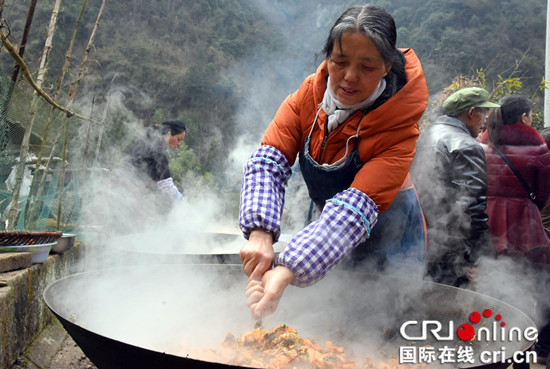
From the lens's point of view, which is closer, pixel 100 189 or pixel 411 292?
pixel 411 292

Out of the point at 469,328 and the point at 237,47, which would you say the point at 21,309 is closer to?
the point at 469,328

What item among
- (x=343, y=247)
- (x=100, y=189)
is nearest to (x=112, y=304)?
(x=343, y=247)

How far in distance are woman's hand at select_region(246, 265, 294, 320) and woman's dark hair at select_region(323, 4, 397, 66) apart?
804 mm

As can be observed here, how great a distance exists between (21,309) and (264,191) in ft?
4.18

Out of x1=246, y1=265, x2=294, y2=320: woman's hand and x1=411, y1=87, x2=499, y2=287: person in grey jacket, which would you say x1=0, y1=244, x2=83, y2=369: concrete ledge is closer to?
x1=246, y1=265, x2=294, y2=320: woman's hand

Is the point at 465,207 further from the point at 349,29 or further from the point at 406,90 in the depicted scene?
the point at 349,29

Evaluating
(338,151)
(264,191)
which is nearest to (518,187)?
(338,151)

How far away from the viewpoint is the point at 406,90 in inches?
60.8

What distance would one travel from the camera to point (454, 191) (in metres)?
2.84

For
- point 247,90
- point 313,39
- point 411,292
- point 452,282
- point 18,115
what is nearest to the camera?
point 411,292

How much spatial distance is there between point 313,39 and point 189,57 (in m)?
9.79

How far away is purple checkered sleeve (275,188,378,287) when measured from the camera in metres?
1.33

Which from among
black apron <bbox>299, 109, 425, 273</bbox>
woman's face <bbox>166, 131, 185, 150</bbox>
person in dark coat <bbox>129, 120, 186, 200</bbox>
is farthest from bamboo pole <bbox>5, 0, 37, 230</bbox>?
woman's face <bbox>166, 131, 185, 150</bbox>

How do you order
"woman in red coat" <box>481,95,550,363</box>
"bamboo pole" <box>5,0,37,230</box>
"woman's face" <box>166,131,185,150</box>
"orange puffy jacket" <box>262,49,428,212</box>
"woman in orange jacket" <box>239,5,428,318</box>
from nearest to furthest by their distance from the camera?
"woman in orange jacket" <box>239,5,428,318</box>
"orange puffy jacket" <box>262,49,428,212</box>
"bamboo pole" <box>5,0,37,230</box>
"woman in red coat" <box>481,95,550,363</box>
"woman's face" <box>166,131,185,150</box>
